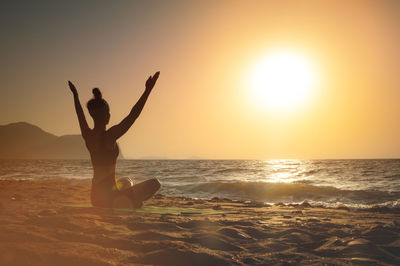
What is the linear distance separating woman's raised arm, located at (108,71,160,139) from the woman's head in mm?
229

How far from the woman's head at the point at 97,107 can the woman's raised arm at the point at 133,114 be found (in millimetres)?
229

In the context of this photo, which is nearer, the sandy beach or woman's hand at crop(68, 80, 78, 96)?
the sandy beach

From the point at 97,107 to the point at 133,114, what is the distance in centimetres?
58

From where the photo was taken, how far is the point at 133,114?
432 cm

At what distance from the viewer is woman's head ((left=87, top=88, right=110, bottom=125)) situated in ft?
14.7

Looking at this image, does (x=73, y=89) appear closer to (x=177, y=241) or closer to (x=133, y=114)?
(x=133, y=114)

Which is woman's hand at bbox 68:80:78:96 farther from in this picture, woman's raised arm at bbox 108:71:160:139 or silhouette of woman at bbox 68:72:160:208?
woman's raised arm at bbox 108:71:160:139

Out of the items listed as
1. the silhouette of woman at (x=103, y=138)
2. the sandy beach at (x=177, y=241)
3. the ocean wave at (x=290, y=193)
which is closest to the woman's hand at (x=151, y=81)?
the silhouette of woman at (x=103, y=138)

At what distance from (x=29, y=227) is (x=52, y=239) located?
63 centimetres

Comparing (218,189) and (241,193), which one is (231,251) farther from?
(218,189)

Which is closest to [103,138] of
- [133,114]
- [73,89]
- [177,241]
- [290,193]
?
[133,114]

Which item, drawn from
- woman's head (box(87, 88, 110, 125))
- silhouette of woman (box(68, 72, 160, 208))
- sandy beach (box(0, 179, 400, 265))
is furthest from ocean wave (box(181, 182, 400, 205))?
woman's head (box(87, 88, 110, 125))

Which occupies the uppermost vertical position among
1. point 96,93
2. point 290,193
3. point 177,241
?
point 96,93

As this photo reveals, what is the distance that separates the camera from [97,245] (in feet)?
9.95
